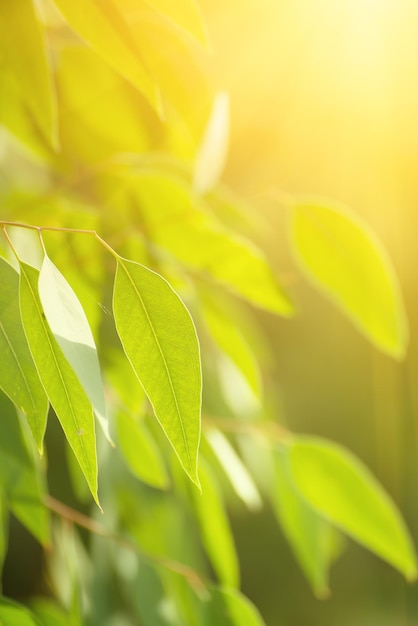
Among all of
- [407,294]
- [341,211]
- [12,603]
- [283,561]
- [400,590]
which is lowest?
[400,590]

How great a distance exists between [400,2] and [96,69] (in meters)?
0.46

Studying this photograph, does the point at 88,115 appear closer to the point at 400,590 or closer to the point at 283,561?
the point at 283,561

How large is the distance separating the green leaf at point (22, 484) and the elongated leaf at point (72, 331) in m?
0.14

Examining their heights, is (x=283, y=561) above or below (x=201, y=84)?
below

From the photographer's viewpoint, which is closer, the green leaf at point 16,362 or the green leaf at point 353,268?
the green leaf at point 16,362

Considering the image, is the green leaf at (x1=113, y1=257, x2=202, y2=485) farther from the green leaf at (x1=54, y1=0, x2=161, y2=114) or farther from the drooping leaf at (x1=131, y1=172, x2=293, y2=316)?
the drooping leaf at (x1=131, y1=172, x2=293, y2=316)

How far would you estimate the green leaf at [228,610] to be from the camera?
0.40 metres

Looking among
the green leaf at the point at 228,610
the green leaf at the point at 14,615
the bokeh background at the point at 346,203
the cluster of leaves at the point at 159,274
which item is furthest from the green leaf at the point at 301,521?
the bokeh background at the point at 346,203

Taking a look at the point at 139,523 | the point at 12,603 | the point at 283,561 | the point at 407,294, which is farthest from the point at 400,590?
the point at 12,603

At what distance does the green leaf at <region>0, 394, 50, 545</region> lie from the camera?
14.4 inches

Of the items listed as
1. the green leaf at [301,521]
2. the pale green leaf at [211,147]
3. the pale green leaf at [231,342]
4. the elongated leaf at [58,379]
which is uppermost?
the pale green leaf at [211,147]

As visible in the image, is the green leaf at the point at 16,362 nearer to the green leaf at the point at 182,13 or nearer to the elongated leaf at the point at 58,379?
the elongated leaf at the point at 58,379

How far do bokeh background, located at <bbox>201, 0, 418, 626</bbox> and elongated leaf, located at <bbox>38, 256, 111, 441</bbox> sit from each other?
0.60m

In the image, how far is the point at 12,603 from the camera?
0.32 meters
